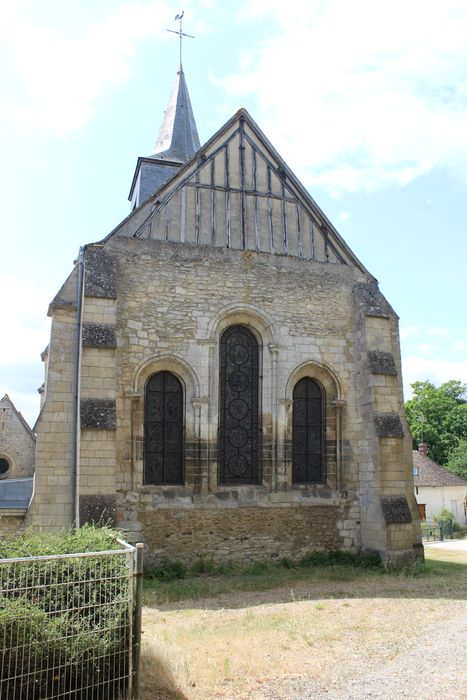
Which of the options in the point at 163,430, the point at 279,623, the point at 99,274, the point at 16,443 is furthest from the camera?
the point at 16,443

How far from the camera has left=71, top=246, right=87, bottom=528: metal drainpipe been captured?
10.3m

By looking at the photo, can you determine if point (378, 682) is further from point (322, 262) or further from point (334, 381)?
point (322, 262)

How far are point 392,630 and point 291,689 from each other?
2202 mm

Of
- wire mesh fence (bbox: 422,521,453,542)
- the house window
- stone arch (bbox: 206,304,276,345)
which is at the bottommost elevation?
wire mesh fence (bbox: 422,521,453,542)

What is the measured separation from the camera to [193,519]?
36.3 feet

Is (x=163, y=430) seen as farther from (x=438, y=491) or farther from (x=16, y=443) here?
(x=438, y=491)

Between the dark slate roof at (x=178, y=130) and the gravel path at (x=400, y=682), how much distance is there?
17.6 metres

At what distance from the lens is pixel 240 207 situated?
41.9 feet

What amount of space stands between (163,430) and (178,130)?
45.7 ft

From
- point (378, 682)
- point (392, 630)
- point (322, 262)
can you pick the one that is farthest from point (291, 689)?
point (322, 262)

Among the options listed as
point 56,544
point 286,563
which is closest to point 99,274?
point 286,563

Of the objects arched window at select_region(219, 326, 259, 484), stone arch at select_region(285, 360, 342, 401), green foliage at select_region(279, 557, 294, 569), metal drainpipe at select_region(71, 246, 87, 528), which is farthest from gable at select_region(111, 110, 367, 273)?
green foliage at select_region(279, 557, 294, 569)

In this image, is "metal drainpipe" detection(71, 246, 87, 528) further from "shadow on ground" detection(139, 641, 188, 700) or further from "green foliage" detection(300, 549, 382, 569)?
"green foliage" detection(300, 549, 382, 569)

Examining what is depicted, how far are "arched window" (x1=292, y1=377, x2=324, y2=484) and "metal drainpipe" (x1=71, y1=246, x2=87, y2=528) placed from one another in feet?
14.0
